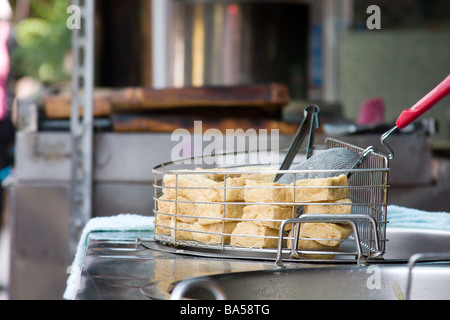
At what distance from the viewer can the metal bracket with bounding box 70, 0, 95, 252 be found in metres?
2.07

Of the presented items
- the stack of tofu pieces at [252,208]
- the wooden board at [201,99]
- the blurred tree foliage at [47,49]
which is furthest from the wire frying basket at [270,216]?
the blurred tree foliage at [47,49]

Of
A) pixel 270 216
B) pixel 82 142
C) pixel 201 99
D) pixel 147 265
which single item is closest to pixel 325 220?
pixel 270 216

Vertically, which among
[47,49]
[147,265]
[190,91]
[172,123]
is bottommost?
[147,265]

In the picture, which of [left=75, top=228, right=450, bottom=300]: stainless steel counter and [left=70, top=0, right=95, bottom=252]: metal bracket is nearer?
[left=75, top=228, right=450, bottom=300]: stainless steel counter

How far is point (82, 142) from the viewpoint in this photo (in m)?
2.09

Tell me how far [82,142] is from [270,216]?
1438 mm

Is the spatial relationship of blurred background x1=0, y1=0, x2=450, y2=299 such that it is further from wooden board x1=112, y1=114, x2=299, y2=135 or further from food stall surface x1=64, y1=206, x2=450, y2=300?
food stall surface x1=64, y1=206, x2=450, y2=300

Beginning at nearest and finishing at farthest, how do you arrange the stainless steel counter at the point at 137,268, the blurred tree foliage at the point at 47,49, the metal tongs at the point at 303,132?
the stainless steel counter at the point at 137,268
the metal tongs at the point at 303,132
the blurred tree foliage at the point at 47,49

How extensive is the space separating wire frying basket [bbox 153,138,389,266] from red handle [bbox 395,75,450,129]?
0.18 feet

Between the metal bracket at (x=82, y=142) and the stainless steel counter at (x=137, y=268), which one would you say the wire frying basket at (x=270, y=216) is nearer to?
the stainless steel counter at (x=137, y=268)

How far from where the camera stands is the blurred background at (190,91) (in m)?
2.06

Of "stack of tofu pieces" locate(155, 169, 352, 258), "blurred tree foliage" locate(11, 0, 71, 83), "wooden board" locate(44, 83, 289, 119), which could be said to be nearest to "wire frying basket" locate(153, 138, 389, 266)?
"stack of tofu pieces" locate(155, 169, 352, 258)

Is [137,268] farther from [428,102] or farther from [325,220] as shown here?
[428,102]

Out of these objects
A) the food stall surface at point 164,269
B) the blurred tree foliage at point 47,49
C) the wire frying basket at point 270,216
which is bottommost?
the food stall surface at point 164,269
